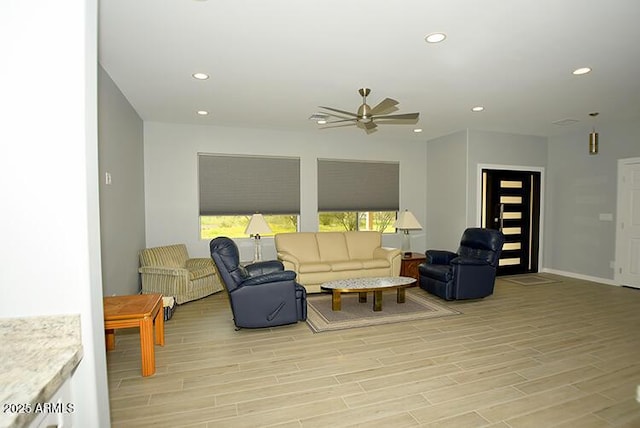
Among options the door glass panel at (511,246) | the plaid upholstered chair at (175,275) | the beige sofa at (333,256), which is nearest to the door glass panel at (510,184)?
the door glass panel at (511,246)

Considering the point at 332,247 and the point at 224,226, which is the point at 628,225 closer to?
the point at 332,247

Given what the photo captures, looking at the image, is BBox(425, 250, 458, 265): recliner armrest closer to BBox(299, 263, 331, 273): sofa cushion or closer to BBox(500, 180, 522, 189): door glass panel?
BBox(299, 263, 331, 273): sofa cushion

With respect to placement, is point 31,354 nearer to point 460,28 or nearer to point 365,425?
point 365,425

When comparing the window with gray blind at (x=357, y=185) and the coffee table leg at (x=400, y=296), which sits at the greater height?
the window with gray blind at (x=357, y=185)

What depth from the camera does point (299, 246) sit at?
18.7ft

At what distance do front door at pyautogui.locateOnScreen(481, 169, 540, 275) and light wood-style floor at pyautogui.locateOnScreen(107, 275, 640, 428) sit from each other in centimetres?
260

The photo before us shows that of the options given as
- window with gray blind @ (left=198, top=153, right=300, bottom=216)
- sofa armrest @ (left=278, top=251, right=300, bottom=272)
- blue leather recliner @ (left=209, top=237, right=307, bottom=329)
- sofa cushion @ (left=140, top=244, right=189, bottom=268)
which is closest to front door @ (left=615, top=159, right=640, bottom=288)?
sofa armrest @ (left=278, top=251, right=300, bottom=272)

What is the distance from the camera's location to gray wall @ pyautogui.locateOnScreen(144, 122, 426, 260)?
5633 millimetres

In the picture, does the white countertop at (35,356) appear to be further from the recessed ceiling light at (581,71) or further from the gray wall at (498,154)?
the gray wall at (498,154)

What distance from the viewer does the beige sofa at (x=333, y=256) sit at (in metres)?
5.24

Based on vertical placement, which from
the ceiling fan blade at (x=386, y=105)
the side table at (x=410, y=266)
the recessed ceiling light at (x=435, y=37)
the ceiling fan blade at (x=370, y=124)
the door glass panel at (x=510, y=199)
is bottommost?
the side table at (x=410, y=266)

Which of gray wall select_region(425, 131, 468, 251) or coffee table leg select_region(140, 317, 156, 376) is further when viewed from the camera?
gray wall select_region(425, 131, 468, 251)

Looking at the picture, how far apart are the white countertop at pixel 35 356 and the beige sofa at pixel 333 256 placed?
4.09 m

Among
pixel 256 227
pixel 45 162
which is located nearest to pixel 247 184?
pixel 256 227
